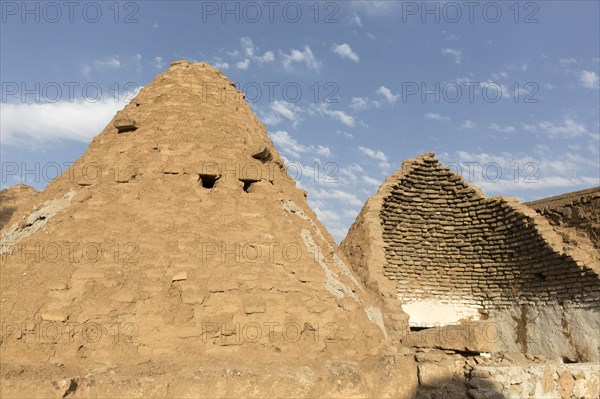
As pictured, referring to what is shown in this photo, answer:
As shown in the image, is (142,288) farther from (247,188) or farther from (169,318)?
(247,188)

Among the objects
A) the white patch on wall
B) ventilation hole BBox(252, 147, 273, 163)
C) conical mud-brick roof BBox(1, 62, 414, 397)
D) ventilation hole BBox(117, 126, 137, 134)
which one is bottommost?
the white patch on wall

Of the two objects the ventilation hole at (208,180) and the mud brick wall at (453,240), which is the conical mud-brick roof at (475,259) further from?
the ventilation hole at (208,180)

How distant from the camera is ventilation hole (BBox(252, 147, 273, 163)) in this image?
6.00 m

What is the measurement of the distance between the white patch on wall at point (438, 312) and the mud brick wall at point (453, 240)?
0.17 meters

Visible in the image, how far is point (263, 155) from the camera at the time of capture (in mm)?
6078

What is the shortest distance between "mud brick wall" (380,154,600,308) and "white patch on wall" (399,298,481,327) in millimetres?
168

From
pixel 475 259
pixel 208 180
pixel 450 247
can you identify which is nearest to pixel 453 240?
pixel 450 247

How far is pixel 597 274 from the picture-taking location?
32.1 ft

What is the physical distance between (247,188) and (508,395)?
4.72 m

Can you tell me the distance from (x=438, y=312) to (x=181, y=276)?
374 inches

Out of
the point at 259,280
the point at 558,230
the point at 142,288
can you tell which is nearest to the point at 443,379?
the point at 259,280

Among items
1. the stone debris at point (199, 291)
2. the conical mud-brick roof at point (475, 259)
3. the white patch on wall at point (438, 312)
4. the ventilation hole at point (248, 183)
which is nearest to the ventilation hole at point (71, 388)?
the stone debris at point (199, 291)

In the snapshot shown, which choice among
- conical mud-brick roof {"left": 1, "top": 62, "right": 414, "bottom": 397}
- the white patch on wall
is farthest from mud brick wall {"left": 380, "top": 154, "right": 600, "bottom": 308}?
conical mud-brick roof {"left": 1, "top": 62, "right": 414, "bottom": 397}

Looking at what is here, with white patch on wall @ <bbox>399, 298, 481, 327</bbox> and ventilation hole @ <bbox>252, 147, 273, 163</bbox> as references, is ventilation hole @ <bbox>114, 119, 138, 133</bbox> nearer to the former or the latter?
ventilation hole @ <bbox>252, 147, 273, 163</bbox>
